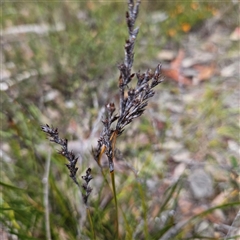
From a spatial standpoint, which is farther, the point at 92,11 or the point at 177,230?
the point at 92,11

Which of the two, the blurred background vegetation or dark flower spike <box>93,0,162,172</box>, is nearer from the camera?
dark flower spike <box>93,0,162,172</box>

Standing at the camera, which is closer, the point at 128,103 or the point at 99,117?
the point at 128,103

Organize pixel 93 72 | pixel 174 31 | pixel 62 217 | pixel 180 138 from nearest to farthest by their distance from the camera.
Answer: pixel 62 217, pixel 180 138, pixel 93 72, pixel 174 31

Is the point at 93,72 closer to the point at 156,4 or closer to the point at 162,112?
the point at 162,112

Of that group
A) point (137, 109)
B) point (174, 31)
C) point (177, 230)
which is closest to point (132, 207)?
point (177, 230)

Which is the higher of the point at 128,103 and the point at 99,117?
the point at 99,117

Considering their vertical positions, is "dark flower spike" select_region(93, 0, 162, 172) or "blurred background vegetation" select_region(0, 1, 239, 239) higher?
"blurred background vegetation" select_region(0, 1, 239, 239)

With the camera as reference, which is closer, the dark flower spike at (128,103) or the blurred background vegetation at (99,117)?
the dark flower spike at (128,103)

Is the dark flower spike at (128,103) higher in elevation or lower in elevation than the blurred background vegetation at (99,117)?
lower
